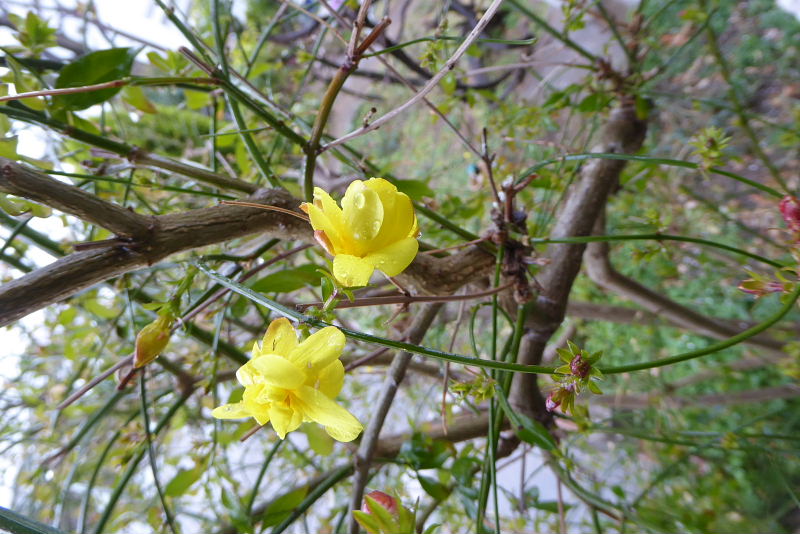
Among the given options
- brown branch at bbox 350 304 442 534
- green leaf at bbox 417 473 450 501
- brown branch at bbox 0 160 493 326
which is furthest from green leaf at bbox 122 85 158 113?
green leaf at bbox 417 473 450 501

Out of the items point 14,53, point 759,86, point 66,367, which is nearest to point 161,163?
point 14,53

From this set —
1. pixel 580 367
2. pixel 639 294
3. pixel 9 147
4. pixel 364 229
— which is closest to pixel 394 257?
pixel 364 229

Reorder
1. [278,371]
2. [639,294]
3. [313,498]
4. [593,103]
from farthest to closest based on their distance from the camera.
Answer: [639,294] → [593,103] → [313,498] → [278,371]

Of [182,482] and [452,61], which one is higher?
[452,61]

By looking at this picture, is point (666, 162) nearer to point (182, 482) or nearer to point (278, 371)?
point (278, 371)

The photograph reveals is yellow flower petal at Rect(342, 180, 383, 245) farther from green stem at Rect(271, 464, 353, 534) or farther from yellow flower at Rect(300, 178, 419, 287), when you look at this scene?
green stem at Rect(271, 464, 353, 534)

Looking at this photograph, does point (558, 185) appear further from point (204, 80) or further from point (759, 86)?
point (759, 86)
